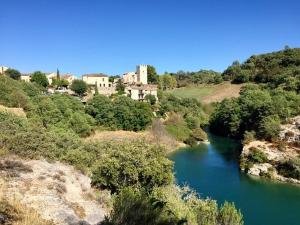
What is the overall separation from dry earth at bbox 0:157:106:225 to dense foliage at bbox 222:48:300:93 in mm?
72888

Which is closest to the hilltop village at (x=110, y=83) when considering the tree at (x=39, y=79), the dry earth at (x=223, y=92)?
the tree at (x=39, y=79)

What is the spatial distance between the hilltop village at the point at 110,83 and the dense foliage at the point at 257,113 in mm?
16608

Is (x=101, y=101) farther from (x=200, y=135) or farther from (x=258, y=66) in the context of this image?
(x=258, y=66)

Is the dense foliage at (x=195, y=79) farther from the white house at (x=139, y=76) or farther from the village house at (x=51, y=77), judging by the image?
the village house at (x=51, y=77)

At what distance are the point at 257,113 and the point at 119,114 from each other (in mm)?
24675

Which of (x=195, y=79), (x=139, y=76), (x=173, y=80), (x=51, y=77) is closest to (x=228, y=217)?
(x=139, y=76)

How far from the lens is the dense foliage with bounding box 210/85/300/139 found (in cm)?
5991

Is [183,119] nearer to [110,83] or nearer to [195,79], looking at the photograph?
[110,83]

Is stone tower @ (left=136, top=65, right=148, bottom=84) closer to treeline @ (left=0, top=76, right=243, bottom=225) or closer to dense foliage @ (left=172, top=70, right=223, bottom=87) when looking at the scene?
dense foliage @ (left=172, top=70, right=223, bottom=87)

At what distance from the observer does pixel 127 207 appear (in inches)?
576

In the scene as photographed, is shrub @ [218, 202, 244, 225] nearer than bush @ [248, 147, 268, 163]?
Yes

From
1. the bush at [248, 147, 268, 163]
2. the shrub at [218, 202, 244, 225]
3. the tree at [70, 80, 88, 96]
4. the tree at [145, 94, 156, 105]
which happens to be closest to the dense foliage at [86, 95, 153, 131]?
the tree at [145, 94, 156, 105]

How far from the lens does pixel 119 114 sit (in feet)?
221

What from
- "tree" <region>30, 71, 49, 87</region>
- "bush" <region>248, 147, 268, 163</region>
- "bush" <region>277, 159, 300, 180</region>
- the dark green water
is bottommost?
the dark green water
